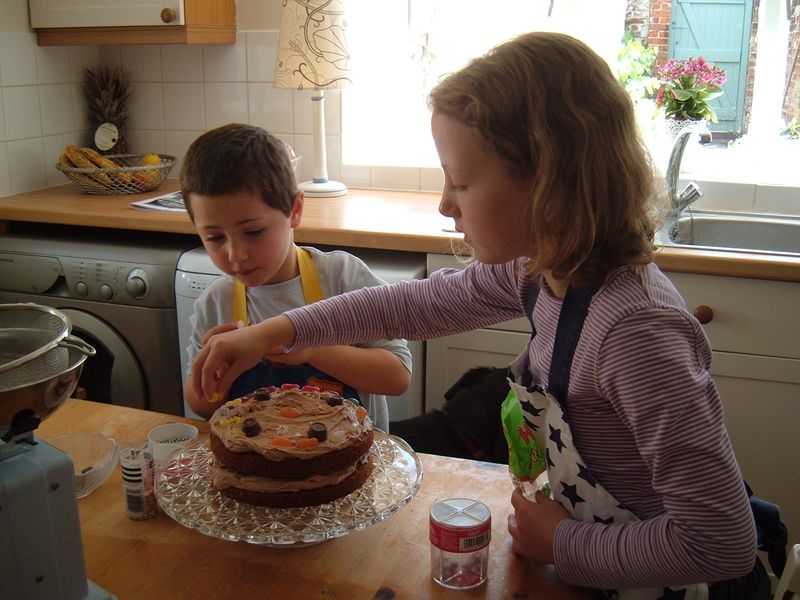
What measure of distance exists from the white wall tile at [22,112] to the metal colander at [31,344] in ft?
7.16

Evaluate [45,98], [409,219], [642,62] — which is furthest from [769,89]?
[45,98]

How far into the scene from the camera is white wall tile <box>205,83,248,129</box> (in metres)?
2.95

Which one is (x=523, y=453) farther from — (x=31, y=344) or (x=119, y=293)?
(x=119, y=293)

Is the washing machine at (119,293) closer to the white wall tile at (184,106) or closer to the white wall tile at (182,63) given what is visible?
the white wall tile at (184,106)

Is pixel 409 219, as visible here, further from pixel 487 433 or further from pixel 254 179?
pixel 254 179

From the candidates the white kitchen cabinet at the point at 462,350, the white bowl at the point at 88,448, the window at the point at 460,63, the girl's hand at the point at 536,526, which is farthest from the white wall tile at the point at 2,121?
the girl's hand at the point at 536,526

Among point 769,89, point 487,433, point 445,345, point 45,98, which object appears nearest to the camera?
point 487,433

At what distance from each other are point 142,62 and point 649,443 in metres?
2.73

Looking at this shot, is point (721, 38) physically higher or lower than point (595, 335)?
higher

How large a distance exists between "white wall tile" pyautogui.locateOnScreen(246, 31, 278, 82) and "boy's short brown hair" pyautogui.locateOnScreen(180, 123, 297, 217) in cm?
155

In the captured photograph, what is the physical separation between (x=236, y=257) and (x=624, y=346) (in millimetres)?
717

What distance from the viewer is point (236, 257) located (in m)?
1.34

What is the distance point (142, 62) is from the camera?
10.0 ft

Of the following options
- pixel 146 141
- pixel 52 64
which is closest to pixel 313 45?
pixel 146 141
